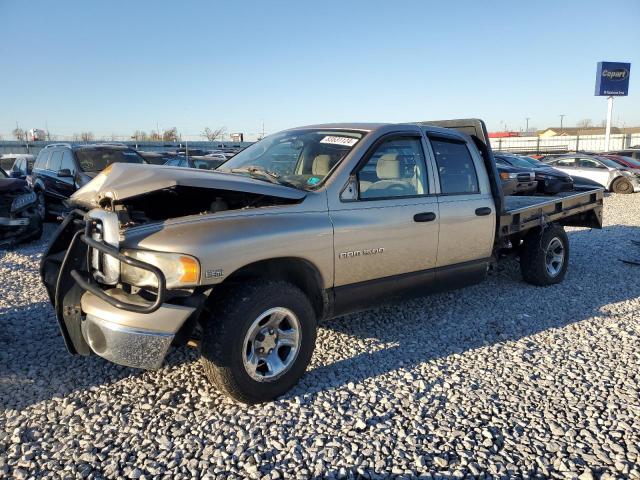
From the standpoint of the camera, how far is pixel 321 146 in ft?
13.4

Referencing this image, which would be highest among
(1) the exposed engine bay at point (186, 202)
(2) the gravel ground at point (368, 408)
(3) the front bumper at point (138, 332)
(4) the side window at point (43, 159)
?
(4) the side window at point (43, 159)

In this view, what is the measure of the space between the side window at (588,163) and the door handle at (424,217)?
17.4m

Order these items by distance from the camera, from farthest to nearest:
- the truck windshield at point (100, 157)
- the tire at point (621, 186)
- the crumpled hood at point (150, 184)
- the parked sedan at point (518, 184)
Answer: the tire at point (621, 186) → the truck windshield at point (100, 157) → the parked sedan at point (518, 184) → the crumpled hood at point (150, 184)

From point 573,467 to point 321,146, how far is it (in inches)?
112

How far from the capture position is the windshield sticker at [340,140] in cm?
394

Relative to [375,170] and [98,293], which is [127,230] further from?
[375,170]

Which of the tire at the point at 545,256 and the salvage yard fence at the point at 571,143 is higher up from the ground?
the salvage yard fence at the point at 571,143

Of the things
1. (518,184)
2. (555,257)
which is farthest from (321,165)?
(518,184)

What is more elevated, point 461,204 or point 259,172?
point 259,172

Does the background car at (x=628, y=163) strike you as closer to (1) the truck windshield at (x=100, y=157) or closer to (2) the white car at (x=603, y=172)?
(2) the white car at (x=603, y=172)

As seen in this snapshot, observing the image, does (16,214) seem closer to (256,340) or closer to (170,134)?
(256,340)

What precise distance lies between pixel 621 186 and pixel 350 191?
18.0 meters

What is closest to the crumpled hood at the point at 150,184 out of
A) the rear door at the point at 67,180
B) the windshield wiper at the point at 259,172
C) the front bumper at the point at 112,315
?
the front bumper at the point at 112,315

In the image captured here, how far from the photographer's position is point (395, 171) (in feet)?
13.5
